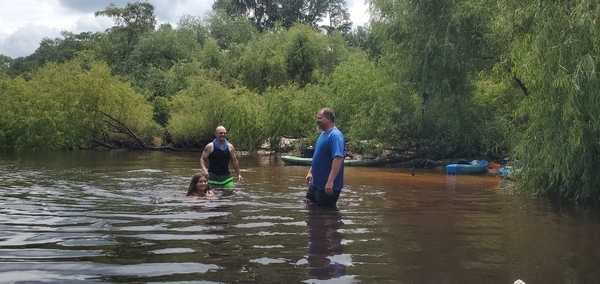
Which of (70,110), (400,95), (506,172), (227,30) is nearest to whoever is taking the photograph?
(506,172)

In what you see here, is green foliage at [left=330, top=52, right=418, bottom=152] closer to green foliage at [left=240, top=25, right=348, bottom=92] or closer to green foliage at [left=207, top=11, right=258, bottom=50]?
green foliage at [left=240, top=25, right=348, bottom=92]

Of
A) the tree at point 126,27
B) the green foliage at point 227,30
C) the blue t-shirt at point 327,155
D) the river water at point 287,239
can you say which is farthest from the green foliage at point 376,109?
the tree at point 126,27

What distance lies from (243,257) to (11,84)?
114 ft

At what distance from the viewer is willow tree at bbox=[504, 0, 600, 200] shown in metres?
8.36

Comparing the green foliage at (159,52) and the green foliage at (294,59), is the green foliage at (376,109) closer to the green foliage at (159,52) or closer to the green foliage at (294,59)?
the green foliage at (294,59)

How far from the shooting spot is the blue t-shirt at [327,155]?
7512mm

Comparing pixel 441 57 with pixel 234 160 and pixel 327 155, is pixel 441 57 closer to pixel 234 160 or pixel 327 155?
pixel 234 160

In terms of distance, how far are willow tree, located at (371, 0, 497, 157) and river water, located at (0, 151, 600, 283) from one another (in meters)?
9.82

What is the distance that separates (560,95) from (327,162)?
14.6 feet

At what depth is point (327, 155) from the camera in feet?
25.5

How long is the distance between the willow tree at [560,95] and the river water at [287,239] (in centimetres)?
64

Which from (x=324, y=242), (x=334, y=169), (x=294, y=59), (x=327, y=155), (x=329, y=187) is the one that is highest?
(x=294, y=59)

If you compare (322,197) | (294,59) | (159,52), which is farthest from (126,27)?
(322,197)

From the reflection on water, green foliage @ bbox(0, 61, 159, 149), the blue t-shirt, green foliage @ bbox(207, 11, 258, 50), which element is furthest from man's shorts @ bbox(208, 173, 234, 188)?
green foliage @ bbox(207, 11, 258, 50)
